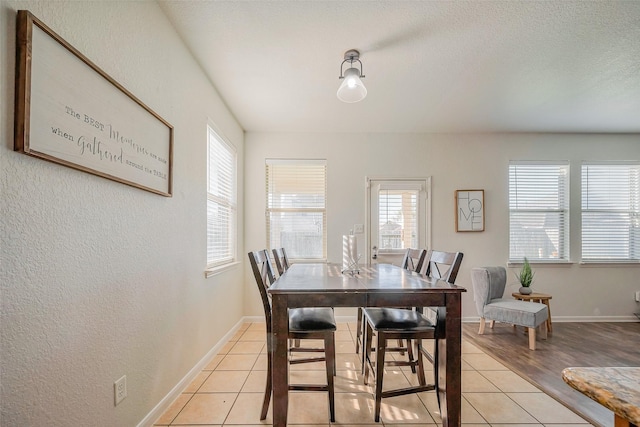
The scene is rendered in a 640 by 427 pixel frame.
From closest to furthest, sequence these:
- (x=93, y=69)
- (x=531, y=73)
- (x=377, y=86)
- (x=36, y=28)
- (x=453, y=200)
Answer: (x=36, y=28), (x=93, y=69), (x=531, y=73), (x=377, y=86), (x=453, y=200)

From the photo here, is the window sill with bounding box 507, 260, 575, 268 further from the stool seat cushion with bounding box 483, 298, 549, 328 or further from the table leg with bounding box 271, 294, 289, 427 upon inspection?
the table leg with bounding box 271, 294, 289, 427

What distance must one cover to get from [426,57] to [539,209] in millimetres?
3014

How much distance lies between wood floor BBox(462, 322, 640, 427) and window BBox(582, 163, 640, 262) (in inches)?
38.4

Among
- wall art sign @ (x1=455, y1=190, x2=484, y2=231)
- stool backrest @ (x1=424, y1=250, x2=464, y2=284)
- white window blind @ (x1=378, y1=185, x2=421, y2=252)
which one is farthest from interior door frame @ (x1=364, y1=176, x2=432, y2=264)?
stool backrest @ (x1=424, y1=250, x2=464, y2=284)

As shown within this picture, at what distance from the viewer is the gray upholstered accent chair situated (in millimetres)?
2979

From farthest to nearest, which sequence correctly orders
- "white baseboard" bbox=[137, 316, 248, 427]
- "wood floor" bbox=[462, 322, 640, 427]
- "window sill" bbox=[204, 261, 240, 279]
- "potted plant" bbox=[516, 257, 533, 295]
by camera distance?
"potted plant" bbox=[516, 257, 533, 295] < "window sill" bbox=[204, 261, 240, 279] < "wood floor" bbox=[462, 322, 640, 427] < "white baseboard" bbox=[137, 316, 248, 427]

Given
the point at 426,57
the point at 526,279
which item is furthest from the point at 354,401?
the point at 526,279

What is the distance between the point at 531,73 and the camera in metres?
2.47

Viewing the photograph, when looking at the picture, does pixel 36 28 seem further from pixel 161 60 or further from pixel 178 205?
pixel 178 205

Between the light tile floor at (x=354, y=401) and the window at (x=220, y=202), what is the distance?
0.99 m

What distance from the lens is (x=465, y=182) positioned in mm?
3939

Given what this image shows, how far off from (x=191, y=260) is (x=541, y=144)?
4.61 meters

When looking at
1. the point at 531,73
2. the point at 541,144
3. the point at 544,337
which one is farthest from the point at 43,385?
the point at 541,144

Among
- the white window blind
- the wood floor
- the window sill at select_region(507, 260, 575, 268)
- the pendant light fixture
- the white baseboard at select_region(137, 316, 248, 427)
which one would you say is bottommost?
the wood floor
